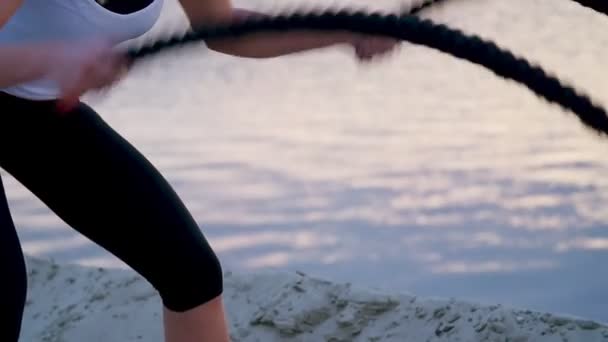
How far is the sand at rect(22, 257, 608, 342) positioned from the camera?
2.60 meters

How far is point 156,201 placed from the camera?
1565mm

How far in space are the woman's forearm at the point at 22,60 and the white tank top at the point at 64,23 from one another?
283mm

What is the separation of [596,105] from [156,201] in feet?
2.58

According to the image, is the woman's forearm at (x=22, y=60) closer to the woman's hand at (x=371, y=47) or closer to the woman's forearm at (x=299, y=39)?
the woman's forearm at (x=299, y=39)

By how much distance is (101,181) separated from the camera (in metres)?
1.55

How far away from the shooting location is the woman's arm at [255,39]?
0.95m

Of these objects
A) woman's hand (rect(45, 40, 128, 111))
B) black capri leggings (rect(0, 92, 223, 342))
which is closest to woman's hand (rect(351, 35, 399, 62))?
woman's hand (rect(45, 40, 128, 111))

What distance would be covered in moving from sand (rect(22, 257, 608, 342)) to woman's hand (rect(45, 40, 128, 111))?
5.48 ft

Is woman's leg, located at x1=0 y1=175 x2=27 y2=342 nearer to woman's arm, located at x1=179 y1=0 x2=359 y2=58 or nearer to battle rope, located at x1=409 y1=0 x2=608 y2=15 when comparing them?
woman's arm, located at x1=179 y1=0 x2=359 y2=58

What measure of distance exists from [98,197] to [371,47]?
612 mm

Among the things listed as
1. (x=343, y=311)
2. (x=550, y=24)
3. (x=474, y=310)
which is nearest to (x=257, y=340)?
(x=343, y=311)

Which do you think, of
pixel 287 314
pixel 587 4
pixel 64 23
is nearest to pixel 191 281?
pixel 64 23

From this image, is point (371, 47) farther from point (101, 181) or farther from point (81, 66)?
point (101, 181)

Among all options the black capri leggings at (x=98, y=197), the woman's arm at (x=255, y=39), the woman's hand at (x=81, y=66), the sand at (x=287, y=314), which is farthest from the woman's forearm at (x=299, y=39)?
the sand at (x=287, y=314)
